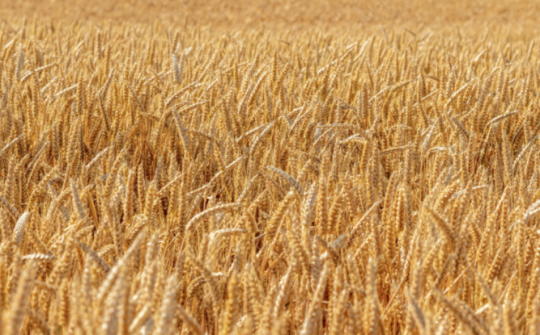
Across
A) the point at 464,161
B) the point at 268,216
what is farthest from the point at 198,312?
the point at 464,161

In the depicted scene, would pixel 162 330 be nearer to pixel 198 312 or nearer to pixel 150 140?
pixel 198 312

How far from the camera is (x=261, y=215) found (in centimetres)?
118

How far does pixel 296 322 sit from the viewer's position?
84 centimetres

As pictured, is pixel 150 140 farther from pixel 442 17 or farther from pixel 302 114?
pixel 442 17

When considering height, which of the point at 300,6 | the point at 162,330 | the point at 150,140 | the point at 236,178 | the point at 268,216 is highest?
the point at 300,6

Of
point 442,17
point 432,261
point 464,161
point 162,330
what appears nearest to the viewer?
point 162,330

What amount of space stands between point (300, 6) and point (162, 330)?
43.4 ft

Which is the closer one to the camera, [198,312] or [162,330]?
[162,330]

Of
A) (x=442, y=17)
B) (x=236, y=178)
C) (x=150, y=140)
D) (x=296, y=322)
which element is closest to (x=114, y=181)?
(x=236, y=178)

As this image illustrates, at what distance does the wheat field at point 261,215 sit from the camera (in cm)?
64

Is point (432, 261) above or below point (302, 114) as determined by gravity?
below

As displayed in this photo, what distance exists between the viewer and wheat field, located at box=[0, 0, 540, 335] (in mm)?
641

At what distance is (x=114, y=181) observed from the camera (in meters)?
1.15

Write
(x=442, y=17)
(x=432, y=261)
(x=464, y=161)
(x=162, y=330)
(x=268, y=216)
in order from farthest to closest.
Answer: (x=442, y=17), (x=464, y=161), (x=268, y=216), (x=432, y=261), (x=162, y=330)
